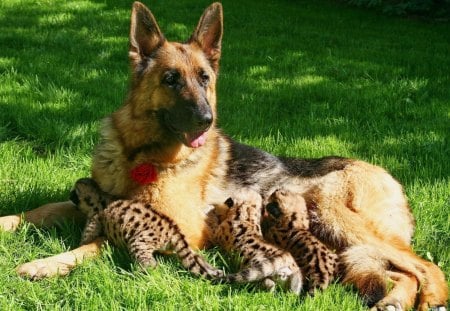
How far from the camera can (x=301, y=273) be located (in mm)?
4051

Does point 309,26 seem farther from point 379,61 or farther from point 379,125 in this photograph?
point 379,125

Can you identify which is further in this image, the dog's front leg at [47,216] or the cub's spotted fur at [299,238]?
the dog's front leg at [47,216]

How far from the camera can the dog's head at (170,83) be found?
178 inches

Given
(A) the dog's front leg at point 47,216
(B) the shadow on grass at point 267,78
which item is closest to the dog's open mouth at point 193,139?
(A) the dog's front leg at point 47,216

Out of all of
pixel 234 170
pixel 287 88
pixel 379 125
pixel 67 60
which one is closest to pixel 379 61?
pixel 287 88

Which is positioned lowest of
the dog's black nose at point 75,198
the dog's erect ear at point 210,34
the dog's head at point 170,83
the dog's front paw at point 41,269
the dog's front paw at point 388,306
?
the dog's front paw at point 388,306

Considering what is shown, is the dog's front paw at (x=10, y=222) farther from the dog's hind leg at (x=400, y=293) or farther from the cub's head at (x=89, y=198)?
the dog's hind leg at (x=400, y=293)

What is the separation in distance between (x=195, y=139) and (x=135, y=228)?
936 millimetres

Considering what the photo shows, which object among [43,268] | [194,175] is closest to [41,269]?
[43,268]

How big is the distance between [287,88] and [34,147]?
4099 mm

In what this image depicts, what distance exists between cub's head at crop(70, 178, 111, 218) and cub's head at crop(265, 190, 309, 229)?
4.39ft

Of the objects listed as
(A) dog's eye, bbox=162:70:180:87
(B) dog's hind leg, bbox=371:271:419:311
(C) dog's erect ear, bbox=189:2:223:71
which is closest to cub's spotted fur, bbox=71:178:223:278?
(A) dog's eye, bbox=162:70:180:87

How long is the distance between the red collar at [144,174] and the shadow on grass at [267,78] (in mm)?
1802

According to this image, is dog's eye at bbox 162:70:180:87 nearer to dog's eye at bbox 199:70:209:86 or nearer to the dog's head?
the dog's head
